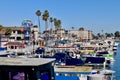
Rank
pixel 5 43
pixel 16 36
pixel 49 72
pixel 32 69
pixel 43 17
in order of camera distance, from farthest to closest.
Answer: pixel 43 17
pixel 16 36
pixel 5 43
pixel 49 72
pixel 32 69

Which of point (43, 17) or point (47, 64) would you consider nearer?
point (47, 64)

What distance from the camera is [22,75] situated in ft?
28.5

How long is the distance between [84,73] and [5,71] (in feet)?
71.9

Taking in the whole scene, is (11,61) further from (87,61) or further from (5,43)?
(5,43)

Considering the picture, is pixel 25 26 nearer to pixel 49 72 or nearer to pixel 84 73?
pixel 84 73

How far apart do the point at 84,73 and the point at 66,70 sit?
1.58 meters

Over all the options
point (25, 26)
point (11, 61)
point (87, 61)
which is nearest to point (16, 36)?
point (25, 26)

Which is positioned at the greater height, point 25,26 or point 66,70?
point 25,26

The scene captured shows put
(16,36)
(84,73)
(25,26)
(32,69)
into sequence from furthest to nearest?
1. (16,36)
2. (25,26)
3. (84,73)
4. (32,69)

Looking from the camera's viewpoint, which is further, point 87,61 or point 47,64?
point 87,61

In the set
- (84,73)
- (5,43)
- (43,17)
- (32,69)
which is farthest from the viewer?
(43,17)

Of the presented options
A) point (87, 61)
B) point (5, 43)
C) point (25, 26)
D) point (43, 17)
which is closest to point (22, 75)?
point (87, 61)

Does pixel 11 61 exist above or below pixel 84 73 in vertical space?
above

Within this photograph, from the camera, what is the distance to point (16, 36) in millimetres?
120062
